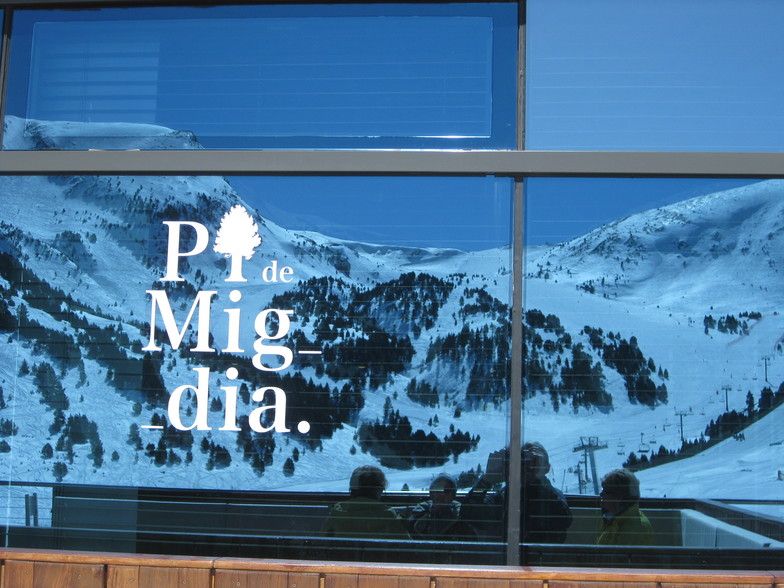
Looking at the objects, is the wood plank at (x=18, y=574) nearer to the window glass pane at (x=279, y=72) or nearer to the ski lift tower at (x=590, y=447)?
the window glass pane at (x=279, y=72)

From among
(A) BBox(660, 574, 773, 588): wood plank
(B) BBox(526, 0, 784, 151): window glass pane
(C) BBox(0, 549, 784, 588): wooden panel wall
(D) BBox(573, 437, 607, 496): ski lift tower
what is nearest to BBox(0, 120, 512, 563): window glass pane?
(C) BBox(0, 549, 784, 588): wooden panel wall

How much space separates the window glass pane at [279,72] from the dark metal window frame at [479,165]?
0.25 ft

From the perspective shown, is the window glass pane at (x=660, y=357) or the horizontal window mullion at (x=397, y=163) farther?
the horizontal window mullion at (x=397, y=163)

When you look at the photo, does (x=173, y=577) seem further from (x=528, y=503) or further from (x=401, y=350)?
(x=528, y=503)

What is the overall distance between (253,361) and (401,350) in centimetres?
63

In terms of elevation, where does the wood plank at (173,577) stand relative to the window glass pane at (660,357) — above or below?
below

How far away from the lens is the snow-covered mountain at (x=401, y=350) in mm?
3830

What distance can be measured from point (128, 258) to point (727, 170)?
2.59m

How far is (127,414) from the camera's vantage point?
13.0 ft

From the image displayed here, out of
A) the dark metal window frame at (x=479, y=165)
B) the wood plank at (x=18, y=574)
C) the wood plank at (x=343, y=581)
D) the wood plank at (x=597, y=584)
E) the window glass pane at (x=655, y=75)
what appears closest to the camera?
the wood plank at (x=597, y=584)

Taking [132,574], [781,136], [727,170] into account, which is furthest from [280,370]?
[781,136]

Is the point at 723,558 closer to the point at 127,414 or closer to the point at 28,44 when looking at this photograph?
the point at 127,414

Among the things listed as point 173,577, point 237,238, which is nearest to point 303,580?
point 173,577

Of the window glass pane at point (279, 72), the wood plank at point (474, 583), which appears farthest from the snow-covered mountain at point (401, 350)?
the wood plank at point (474, 583)
